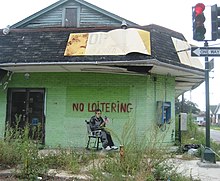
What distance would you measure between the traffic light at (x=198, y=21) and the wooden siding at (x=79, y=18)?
8982mm

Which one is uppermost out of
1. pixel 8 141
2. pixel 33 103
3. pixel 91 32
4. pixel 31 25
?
pixel 31 25

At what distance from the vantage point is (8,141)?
28.9 ft

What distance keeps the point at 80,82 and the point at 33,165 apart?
242 inches

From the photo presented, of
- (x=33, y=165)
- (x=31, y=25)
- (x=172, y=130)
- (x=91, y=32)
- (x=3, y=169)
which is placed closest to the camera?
(x=33, y=165)

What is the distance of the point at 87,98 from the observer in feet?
43.8

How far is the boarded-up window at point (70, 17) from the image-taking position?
19234mm

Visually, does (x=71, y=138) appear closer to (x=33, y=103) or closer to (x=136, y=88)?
(x=33, y=103)

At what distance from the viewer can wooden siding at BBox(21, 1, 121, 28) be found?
62.1 ft

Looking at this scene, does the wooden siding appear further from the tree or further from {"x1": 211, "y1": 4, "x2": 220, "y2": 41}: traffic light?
{"x1": 211, "y1": 4, "x2": 220, "y2": 41}: traffic light

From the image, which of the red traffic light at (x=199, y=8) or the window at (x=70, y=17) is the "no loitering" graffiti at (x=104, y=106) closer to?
the red traffic light at (x=199, y=8)

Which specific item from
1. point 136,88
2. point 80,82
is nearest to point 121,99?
point 136,88

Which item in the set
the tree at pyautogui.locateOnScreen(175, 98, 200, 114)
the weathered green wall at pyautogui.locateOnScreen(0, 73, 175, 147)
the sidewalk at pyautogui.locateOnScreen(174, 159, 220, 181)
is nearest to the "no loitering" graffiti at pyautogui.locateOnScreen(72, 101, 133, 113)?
the weathered green wall at pyautogui.locateOnScreen(0, 73, 175, 147)

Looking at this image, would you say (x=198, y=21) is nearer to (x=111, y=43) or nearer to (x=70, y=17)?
(x=111, y=43)

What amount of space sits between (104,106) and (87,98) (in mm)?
785
